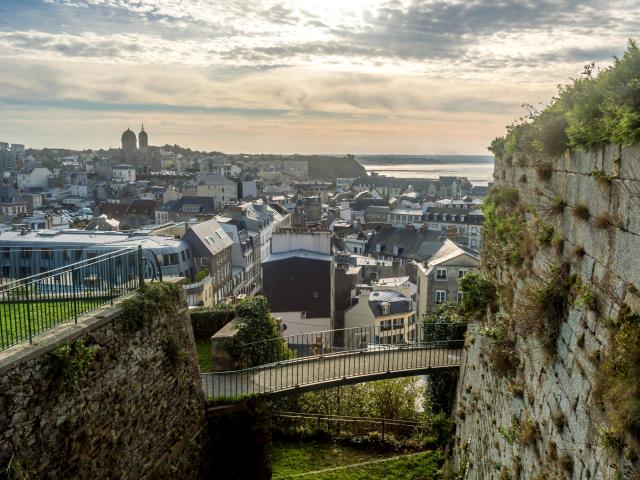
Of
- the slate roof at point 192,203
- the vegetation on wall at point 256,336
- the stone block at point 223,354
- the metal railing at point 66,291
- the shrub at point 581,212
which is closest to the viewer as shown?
the shrub at point 581,212

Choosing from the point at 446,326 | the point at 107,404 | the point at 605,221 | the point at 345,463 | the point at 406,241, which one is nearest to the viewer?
the point at 605,221

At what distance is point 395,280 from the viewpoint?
3888cm

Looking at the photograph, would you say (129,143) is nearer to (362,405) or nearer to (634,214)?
(362,405)

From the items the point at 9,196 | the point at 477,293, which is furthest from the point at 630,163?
the point at 9,196

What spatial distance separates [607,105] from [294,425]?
12.2 meters

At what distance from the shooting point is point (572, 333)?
5.25 metres

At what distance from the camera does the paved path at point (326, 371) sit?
13445 mm

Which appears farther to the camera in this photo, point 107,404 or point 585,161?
point 107,404

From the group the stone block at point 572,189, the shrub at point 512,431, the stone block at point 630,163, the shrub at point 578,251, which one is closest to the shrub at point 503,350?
the shrub at point 512,431

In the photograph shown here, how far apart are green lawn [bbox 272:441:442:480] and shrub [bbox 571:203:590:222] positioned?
829cm

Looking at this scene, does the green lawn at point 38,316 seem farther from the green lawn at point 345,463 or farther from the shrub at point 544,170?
the green lawn at point 345,463

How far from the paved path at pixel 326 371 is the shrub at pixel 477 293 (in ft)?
18.4

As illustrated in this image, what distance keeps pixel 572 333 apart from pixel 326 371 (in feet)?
32.0

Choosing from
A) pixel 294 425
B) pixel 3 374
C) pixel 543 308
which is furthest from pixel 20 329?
pixel 294 425
